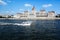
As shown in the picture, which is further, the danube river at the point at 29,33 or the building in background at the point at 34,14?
the building in background at the point at 34,14

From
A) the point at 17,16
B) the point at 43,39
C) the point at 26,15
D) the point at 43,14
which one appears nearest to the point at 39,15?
the point at 43,14

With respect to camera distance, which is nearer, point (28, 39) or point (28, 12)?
point (28, 39)

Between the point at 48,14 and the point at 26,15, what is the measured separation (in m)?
15.4

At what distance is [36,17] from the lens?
323 feet

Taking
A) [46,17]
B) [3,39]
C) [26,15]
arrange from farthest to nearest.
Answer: [26,15] < [46,17] < [3,39]

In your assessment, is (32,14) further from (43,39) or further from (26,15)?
(43,39)

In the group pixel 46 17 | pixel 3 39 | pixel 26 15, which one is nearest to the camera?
pixel 3 39

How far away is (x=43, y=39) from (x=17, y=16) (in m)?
92.4

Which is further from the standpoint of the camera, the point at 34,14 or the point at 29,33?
the point at 34,14

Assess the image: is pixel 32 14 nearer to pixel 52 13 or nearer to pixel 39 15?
pixel 39 15

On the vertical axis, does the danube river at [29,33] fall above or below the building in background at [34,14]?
below

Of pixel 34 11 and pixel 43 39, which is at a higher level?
pixel 34 11

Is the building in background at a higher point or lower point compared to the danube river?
higher

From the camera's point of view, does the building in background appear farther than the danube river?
Yes
